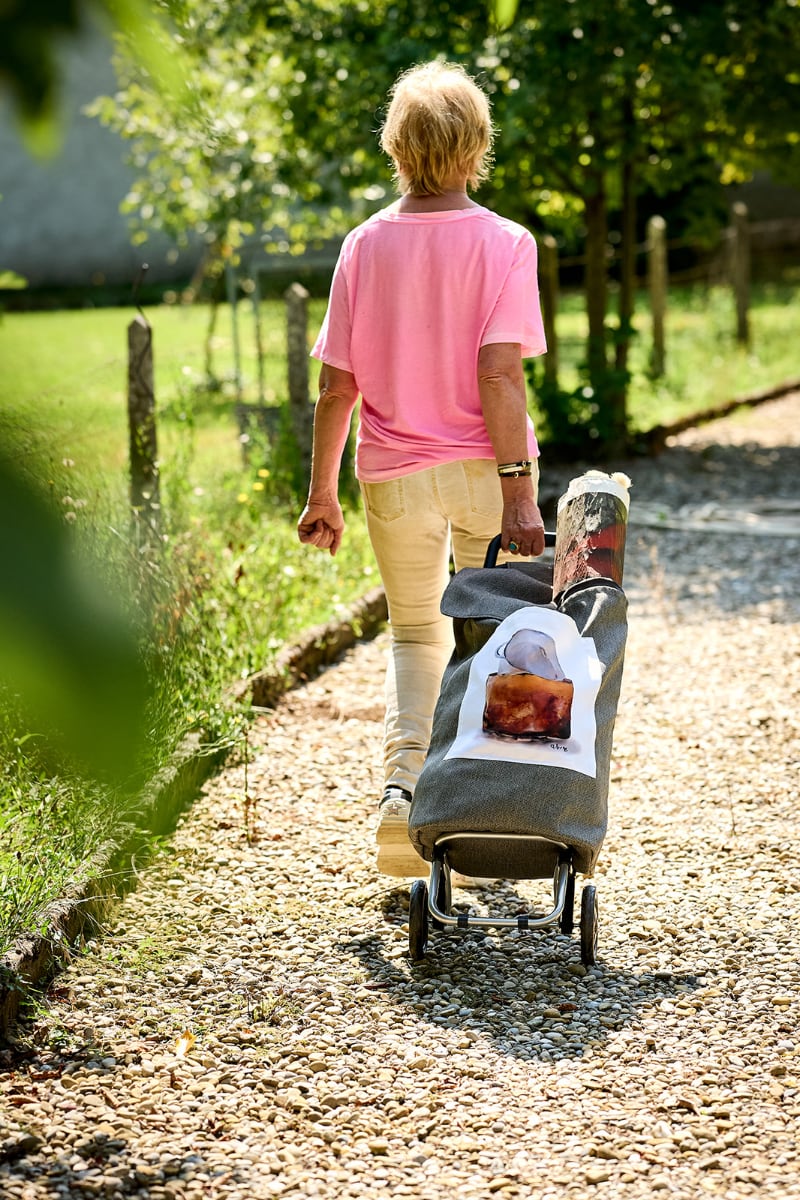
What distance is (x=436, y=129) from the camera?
3137mm

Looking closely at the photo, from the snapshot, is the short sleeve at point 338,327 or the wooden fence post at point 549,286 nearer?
the short sleeve at point 338,327

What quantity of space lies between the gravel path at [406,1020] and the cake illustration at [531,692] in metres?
0.59

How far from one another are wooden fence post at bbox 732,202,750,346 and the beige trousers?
12.8 m

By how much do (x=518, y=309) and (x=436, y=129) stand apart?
425 millimetres

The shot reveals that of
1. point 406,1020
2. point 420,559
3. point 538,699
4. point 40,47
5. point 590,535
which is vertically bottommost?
point 406,1020

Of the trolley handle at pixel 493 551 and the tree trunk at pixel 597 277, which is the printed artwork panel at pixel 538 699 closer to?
the trolley handle at pixel 493 551

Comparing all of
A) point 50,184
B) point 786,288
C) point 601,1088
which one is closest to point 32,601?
point 50,184

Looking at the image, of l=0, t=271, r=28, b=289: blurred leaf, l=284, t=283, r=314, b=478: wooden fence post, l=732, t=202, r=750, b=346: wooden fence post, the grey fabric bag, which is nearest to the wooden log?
the grey fabric bag

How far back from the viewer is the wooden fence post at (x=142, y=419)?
17.3 ft

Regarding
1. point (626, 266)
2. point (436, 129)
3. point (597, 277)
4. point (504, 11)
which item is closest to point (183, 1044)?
point (436, 129)

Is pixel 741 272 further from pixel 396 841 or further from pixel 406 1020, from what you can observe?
pixel 406 1020

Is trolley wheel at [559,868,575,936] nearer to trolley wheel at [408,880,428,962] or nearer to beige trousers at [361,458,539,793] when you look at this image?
trolley wheel at [408,880,428,962]

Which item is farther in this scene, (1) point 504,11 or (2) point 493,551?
(2) point 493,551

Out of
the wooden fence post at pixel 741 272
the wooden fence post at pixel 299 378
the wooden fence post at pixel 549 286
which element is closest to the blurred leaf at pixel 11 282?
the wooden fence post at pixel 299 378
